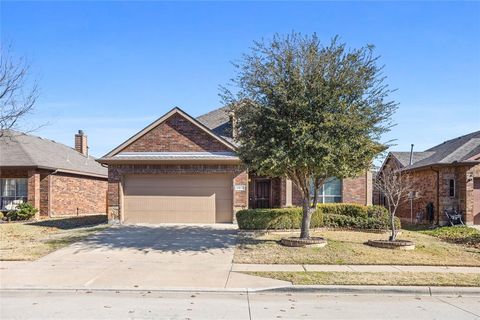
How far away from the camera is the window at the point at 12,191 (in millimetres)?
24516

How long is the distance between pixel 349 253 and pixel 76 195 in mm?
20257

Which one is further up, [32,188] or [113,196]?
[32,188]

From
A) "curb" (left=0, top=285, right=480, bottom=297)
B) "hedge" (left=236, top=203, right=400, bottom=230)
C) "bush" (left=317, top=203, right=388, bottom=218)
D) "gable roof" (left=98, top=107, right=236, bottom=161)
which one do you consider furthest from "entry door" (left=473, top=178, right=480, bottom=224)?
"curb" (left=0, top=285, right=480, bottom=297)

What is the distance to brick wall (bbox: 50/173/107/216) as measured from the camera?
25.4 m

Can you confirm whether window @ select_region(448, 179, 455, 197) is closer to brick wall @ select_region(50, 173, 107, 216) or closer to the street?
the street

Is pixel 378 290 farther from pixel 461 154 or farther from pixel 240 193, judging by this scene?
pixel 461 154

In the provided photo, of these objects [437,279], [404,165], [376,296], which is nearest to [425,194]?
[404,165]

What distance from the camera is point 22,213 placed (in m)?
22.9

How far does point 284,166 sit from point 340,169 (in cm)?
166

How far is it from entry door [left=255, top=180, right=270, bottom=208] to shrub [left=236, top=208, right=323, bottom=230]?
5.85 m

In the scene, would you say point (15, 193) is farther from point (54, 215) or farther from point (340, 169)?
point (340, 169)

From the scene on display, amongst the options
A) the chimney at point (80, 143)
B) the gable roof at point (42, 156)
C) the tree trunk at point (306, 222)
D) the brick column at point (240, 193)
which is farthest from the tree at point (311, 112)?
the chimney at point (80, 143)

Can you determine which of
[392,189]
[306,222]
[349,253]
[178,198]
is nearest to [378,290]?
[349,253]

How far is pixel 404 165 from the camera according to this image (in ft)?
92.8
